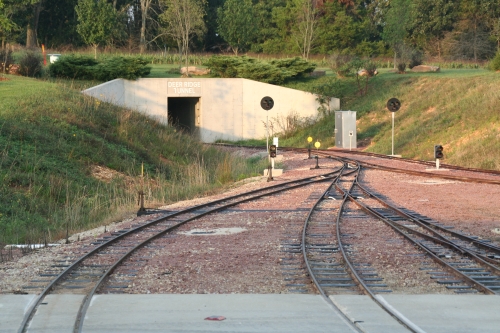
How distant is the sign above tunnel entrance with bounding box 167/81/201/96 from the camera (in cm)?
4859

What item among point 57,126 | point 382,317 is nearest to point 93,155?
point 57,126

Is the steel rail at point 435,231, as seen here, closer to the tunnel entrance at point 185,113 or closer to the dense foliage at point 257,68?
the tunnel entrance at point 185,113

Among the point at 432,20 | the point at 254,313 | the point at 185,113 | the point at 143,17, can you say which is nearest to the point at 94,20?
the point at 185,113

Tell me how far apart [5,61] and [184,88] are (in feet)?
38.0

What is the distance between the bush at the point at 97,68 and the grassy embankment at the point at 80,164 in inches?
288

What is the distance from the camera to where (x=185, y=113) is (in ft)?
179


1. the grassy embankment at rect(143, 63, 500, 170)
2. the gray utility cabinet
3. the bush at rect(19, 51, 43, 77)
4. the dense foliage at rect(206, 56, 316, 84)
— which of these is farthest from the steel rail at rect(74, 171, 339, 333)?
the dense foliage at rect(206, 56, 316, 84)

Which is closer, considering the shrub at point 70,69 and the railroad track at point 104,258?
the railroad track at point 104,258

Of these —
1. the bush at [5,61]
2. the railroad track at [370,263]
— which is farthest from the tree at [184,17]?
the railroad track at [370,263]

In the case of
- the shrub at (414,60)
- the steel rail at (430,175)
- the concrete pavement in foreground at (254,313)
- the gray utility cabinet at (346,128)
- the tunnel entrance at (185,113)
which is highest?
the shrub at (414,60)

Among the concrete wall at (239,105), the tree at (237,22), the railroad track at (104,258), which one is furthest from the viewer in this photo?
the tree at (237,22)

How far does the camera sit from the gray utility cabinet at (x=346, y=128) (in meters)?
40.8

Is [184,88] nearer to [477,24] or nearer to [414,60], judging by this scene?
[414,60]

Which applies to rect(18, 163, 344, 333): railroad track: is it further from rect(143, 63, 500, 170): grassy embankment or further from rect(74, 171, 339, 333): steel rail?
rect(143, 63, 500, 170): grassy embankment
